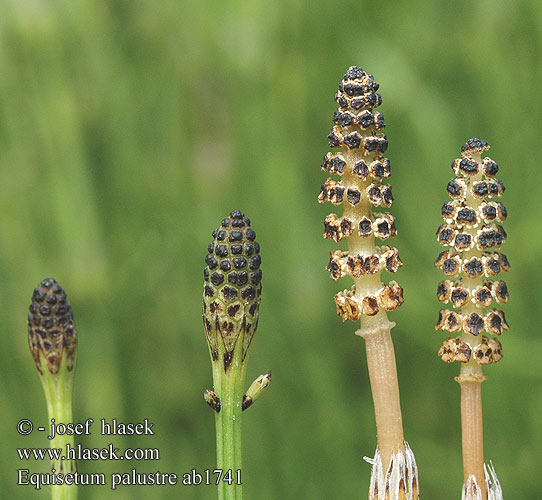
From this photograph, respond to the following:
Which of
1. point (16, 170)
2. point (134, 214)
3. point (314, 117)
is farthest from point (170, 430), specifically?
point (314, 117)

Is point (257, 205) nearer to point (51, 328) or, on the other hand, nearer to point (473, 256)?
point (51, 328)

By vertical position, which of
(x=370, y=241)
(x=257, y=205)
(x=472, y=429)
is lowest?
(x=472, y=429)

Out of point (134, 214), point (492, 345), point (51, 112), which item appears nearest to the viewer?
point (492, 345)

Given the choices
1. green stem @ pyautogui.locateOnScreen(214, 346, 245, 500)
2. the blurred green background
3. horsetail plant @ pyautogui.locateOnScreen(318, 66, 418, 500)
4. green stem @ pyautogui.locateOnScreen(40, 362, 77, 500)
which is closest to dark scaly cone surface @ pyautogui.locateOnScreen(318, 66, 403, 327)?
horsetail plant @ pyautogui.locateOnScreen(318, 66, 418, 500)

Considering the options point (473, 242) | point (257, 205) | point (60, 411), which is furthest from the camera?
point (257, 205)

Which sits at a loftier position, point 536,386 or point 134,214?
point 134,214

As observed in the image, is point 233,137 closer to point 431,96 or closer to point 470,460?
point 431,96


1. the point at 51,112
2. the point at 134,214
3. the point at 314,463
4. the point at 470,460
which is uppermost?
the point at 51,112

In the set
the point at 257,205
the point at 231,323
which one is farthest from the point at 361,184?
the point at 257,205
